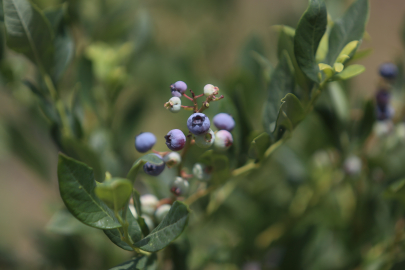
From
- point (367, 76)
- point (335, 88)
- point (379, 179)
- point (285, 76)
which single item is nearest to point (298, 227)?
point (379, 179)

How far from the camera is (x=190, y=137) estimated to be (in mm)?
578

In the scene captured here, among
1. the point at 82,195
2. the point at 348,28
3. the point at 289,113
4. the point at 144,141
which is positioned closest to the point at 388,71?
the point at 348,28

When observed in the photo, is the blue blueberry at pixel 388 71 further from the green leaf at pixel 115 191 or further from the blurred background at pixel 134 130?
the green leaf at pixel 115 191

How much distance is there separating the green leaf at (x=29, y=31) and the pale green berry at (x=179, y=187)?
385mm

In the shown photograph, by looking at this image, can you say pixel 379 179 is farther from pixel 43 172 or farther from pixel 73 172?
pixel 43 172

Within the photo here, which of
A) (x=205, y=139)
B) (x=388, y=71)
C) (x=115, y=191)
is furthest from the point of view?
(x=388, y=71)

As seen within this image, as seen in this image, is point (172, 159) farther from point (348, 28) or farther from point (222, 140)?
point (348, 28)

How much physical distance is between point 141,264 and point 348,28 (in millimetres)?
538

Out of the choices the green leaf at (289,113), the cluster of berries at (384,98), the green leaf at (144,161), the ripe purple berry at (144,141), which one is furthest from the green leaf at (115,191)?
the cluster of berries at (384,98)

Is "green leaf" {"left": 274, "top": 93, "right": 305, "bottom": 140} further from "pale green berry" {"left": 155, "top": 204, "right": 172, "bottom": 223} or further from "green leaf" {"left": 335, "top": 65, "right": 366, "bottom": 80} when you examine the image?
"pale green berry" {"left": 155, "top": 204, "right": 172, "bottom": 223}

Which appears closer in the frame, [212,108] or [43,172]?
[212,108]

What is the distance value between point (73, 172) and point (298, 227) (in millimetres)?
689

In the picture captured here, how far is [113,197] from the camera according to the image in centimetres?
45

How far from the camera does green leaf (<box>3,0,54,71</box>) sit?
63 cm
